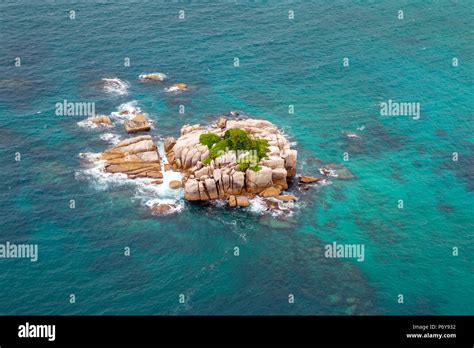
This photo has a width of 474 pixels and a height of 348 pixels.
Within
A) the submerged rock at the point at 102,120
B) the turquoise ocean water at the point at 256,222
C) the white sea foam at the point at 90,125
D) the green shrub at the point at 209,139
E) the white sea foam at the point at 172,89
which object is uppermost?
the white sea foam at the point at 172,89

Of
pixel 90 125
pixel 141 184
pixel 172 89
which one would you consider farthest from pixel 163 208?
pixel 172 89

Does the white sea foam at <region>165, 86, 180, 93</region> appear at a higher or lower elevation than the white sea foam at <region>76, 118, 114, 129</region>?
higher

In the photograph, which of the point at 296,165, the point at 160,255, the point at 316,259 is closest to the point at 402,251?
the point at 316,259

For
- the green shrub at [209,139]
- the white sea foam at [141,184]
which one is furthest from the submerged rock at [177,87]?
the white sea foam at [141,184]

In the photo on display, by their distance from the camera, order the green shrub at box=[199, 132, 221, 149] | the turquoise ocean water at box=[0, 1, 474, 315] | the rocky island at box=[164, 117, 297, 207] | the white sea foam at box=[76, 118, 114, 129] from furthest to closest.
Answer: the white sea foam at box=[76, 118, 114, 129]
the green shrub at box=[199, 132, 221, 149]
the rocky island at box=[164, 117, 297, 207]
the turquoise ocean water at box=[0, 1, 474, 315]

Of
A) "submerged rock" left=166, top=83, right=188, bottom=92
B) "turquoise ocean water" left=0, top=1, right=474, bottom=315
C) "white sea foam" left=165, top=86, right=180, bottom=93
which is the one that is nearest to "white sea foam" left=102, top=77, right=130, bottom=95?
"turquoise ocean water" left=0, top=1, right=474, bottom=315

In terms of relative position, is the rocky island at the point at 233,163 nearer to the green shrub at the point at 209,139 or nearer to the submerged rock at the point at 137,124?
the green shrub at the point at 209,139

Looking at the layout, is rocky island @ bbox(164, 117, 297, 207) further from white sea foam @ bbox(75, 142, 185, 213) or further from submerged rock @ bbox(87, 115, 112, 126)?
submerged rock @ bbox(87, 115, 112, 126)
